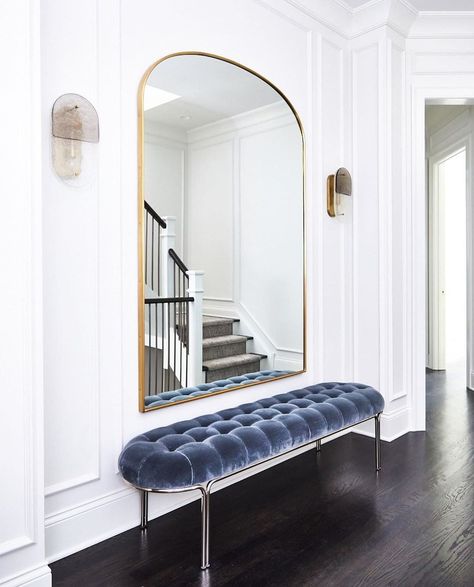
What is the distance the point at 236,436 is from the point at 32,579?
0.91 meters

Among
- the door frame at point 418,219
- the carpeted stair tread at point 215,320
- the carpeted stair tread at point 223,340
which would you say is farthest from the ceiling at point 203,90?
the door frame at point 418,219

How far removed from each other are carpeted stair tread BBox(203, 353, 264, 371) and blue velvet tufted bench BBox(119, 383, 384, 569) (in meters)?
0.26

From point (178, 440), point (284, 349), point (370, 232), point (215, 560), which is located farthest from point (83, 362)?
point (370, 232)

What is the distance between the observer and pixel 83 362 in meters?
2.12

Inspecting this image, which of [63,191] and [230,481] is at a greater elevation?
[63,191]

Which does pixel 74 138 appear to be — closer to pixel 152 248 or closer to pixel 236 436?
pixel 152 248

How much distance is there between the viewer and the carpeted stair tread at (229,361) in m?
2.70

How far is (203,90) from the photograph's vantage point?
2643 millimetres

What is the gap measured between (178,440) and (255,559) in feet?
1.86

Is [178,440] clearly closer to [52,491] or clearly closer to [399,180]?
[52,491]

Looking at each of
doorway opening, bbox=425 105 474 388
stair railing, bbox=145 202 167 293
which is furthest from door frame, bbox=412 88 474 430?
stair railing, bbox=145 202 167 293

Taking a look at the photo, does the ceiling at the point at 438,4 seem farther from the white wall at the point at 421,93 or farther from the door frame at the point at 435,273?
the door frame at the point at 435,273

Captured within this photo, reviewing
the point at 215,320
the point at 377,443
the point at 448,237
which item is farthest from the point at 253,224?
the point at 448,237

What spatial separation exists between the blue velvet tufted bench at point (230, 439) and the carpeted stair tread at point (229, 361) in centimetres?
26
